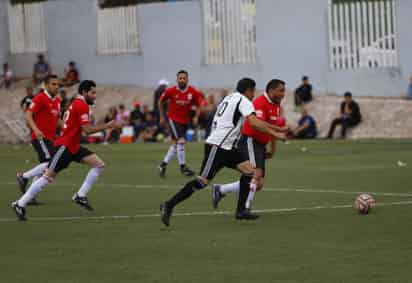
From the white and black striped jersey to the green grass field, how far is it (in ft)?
3.40

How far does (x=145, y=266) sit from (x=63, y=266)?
0.82 meters

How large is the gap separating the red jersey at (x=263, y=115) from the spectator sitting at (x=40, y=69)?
30.5 metres

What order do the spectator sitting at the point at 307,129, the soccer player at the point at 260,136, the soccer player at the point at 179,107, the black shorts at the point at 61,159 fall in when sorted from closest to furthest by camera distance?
the soccer player at the point at 260,136, the black shorts at the point at 61,159, the soccer player at the point at 179,107, the spectator sitting at the point at 307,129

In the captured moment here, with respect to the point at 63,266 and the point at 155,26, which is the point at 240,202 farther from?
the point at 155,26

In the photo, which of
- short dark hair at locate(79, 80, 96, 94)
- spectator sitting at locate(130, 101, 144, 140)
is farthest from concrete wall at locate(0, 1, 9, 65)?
short dark hair at locate(79, 80, 96, 94)

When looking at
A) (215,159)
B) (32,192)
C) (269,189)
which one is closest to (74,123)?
(32,192)

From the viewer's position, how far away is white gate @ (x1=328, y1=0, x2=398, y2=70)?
117 feet

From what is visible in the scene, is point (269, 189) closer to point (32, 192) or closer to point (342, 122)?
point (32, 192)

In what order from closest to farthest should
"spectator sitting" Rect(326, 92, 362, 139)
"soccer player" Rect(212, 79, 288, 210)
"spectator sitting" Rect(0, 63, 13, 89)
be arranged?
"soccer player" Rect(212, 79, 288, 210) → "spectator sitting" Rect(326, 92, 362, 139) → "spectator sitting" Rect(0, 63, 13, 89)

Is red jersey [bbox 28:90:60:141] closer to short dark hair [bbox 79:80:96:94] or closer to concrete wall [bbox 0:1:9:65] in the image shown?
short dark hair [bbox 79:80:96:94]

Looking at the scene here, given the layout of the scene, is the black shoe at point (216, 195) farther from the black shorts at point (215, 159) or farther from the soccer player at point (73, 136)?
the soccer player at point (73, 136)

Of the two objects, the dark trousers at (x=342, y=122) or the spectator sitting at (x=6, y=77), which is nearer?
the dark trousers at (x=342, y=122)

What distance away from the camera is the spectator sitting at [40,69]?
4550cm

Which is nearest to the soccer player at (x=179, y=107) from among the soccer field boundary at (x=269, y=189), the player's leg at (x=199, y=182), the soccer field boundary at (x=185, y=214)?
the soccer field boundary at (x=269, y=189)
